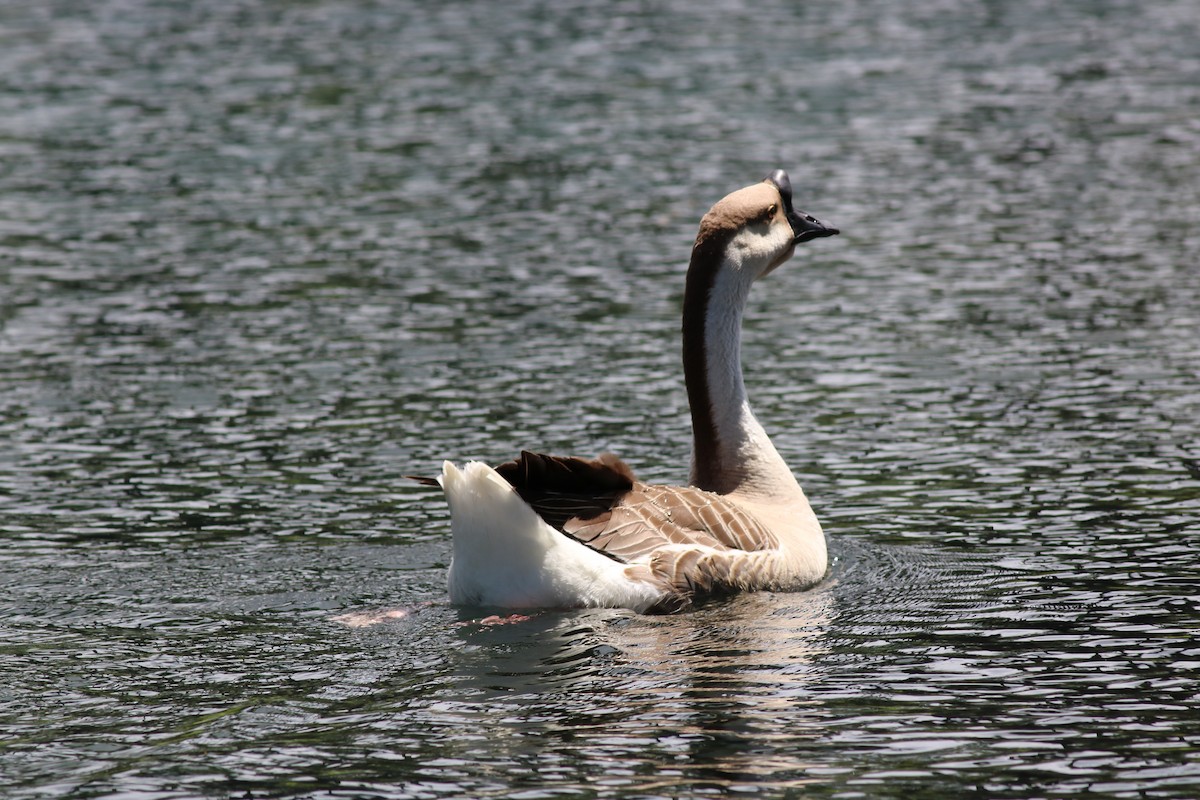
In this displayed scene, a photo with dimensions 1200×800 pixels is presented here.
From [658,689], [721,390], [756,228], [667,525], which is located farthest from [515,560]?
[756,228]

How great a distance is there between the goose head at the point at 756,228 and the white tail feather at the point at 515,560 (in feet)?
7.88

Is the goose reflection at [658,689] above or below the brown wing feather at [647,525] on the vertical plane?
below

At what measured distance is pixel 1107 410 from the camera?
14008mm

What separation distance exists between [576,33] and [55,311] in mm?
19965

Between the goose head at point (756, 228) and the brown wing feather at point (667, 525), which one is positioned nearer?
the brown wing feather at point (667, 525)

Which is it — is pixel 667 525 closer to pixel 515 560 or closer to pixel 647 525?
pixel 647 525

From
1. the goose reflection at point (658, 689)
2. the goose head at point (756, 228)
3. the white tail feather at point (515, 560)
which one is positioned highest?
the goose head at point (756, 228)

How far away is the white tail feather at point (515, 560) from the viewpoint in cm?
930

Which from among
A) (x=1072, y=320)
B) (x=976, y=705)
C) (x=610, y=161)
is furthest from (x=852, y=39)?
(x=976, y=705)

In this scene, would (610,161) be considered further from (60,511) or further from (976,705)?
(976,705)

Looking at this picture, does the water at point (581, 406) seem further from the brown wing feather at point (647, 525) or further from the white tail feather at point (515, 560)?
the brown wing feather at point (647, 525)

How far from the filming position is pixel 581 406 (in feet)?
46.8

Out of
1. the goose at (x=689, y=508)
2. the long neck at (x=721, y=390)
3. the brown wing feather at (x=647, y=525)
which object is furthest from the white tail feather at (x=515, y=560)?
the long neck at (x=721, y=390)

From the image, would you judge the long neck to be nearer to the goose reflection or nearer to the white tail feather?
the goose reflection
